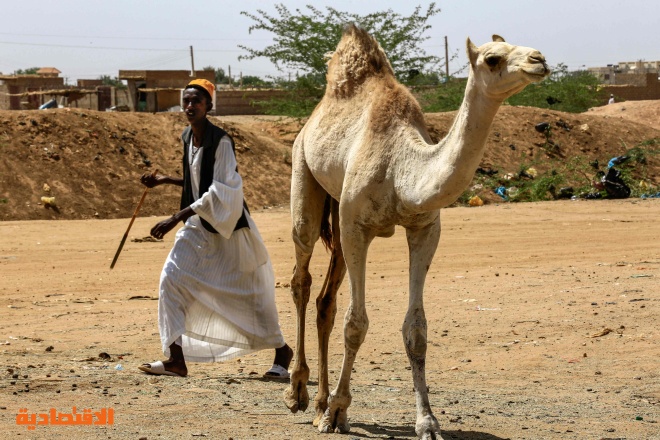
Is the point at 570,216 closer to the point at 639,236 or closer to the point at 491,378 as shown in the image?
the point at 639,236

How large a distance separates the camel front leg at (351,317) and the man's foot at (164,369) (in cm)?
149

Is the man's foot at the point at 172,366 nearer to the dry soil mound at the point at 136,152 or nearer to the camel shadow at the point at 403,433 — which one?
the camel shadow at the point at 403,433

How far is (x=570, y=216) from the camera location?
17.4 m

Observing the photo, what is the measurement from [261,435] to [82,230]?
11889 millimetres

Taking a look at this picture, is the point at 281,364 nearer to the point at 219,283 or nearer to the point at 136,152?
the point at 219,283

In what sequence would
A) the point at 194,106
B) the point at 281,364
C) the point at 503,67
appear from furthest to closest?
the point at 281,364 < the point at 194,106 < the point at 503,67

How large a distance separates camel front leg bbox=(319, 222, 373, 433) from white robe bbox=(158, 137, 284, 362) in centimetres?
157

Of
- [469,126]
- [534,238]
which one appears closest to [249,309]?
[469,126]

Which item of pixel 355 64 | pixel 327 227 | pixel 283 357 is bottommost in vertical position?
pixel 283 357

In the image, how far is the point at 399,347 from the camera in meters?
8.46

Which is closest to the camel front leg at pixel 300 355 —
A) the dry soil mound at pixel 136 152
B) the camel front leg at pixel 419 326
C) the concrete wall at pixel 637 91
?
the camel front leg at pixel 419 326

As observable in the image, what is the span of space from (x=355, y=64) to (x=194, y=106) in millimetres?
1262

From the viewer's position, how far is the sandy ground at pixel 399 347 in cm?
594

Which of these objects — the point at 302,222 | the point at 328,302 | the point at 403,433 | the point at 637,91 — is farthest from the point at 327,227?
the point at 637,91
